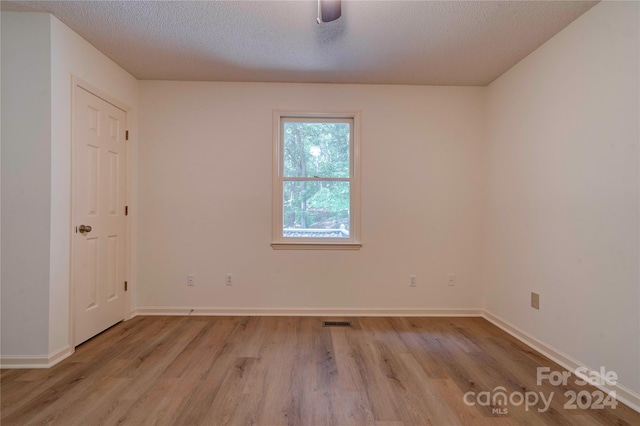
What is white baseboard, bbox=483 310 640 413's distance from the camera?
65.8 inches

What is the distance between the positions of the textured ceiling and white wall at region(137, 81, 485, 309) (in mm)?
259

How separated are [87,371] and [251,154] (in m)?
2.27

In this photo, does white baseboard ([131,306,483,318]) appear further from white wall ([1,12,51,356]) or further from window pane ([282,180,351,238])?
white wall ([1,12,51,356])

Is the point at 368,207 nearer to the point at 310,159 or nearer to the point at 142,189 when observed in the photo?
the point at 310,159

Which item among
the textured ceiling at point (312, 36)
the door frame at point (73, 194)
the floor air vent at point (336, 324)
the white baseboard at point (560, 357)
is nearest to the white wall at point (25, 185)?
the door frame at point (73, 194)

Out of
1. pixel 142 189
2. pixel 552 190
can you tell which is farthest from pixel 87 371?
pixel 552 190

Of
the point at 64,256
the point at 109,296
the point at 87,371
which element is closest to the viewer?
the point at 87,371

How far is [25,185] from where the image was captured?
204 centimetres

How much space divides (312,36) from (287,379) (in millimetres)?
2583

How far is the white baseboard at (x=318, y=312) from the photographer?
10.1ft

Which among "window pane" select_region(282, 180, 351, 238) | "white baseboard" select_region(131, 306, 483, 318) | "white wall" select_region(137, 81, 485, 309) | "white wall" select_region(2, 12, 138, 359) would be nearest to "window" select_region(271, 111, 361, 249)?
"window pane" select_region(282, 180, 351, 238)

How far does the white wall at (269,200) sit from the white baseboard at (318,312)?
54 millimetres

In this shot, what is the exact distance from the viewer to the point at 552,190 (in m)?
2.26

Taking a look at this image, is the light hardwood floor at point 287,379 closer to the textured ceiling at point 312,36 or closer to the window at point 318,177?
the window at point 318,177
